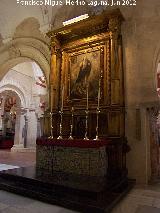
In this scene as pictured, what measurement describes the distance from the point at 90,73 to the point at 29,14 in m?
3.84

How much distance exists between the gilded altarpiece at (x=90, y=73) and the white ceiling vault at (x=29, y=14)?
3.56 feet

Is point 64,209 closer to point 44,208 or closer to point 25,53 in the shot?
point 44,208

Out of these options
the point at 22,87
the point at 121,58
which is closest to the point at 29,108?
the point at 22,87

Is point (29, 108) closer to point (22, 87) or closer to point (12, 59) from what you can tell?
point (22, 87)

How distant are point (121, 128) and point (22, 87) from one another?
10445mm

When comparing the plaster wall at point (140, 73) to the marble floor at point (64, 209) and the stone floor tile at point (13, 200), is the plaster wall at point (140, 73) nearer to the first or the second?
the marble floor at point (64, 209)

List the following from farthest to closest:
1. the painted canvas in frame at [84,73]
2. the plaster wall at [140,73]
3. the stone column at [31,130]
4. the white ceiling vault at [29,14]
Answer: the stone column at [31,130]
the white ceiling vault at [29,14]
the painted canvas in frame at [84,73]
the plaster wall at [140,73]

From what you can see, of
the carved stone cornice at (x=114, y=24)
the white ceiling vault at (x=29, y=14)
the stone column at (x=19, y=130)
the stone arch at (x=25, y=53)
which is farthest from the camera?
the stone column at (x=19, y=130)

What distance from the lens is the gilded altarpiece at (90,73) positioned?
4.80m

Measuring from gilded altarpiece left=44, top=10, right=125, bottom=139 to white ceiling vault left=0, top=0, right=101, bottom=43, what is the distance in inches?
42.7

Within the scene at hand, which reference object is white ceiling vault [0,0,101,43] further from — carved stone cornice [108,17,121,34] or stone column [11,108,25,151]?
stone column [11,108,25,151]

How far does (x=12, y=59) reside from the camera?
812 cm

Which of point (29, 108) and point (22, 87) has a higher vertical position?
point (22, 87)

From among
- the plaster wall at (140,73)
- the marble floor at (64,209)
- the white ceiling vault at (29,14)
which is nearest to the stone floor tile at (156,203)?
the marble floor at (64,209)
